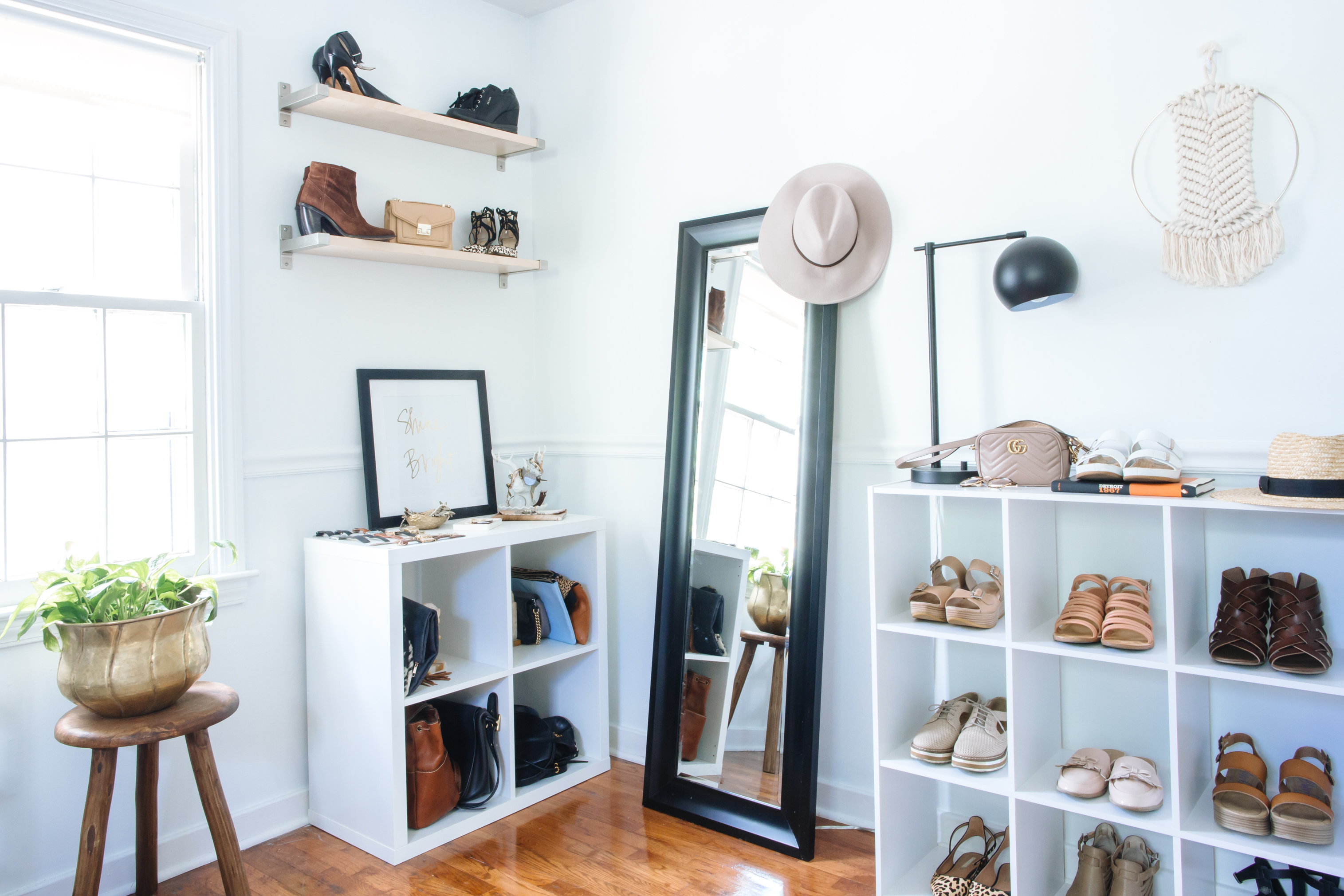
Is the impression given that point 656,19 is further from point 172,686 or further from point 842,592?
point 172,686

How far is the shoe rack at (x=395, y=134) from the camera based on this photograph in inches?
99.7

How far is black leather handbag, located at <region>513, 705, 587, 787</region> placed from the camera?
2.80 m

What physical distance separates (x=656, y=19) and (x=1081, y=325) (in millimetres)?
1779

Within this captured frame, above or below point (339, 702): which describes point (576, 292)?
above

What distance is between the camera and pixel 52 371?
7.17 ft

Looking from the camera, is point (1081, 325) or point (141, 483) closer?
point (1081, 325)

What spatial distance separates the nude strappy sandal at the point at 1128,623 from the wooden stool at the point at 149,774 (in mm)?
1959

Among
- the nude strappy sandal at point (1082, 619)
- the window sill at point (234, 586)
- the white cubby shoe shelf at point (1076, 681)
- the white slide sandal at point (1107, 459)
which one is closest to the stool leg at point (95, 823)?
the window sill at point (234, 586)

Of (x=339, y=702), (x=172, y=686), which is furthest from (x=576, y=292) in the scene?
(x=172, y=686)

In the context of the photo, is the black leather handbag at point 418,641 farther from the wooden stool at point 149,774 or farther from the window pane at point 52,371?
the window pane at point 52,371

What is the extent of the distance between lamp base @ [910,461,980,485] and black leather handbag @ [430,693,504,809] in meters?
1.42

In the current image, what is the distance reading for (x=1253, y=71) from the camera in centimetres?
192

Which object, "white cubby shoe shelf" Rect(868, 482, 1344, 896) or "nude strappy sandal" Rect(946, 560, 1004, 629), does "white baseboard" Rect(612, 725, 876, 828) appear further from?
"nude strappy sandal" Rect(946, 560, 1004, 629)

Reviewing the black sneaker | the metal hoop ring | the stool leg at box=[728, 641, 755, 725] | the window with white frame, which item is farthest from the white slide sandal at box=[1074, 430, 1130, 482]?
the window with white frame
